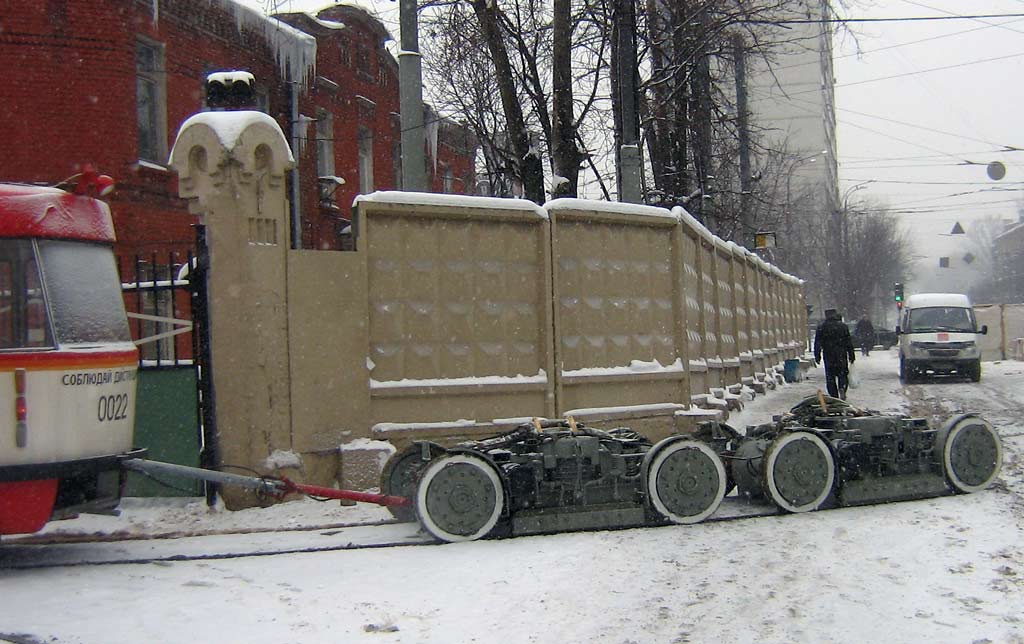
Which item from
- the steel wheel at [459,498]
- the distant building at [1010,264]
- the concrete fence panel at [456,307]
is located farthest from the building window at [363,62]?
the distant building at [1010,264]

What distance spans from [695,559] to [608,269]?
4.74 m

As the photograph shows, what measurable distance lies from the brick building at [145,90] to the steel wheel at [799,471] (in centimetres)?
606

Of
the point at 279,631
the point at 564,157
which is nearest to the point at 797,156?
the point at 564,157

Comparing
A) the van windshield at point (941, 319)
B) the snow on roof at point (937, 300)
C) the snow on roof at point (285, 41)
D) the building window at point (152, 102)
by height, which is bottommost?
the van windshield at point (941, 319)

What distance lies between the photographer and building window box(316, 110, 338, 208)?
2223 centimetres

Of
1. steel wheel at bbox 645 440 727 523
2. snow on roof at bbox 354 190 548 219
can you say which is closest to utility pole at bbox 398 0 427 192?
snow on roof at bbox 354 190 548 219

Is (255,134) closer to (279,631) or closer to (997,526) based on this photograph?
(279,631)

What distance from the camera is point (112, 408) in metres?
6.71

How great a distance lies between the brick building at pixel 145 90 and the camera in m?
14.6

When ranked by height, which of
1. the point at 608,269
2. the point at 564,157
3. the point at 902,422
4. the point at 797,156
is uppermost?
the point at 797,156

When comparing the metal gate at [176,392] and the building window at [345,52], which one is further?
the building window at [345,52]

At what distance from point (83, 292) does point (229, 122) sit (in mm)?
2303

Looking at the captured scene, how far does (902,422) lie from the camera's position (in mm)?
8148

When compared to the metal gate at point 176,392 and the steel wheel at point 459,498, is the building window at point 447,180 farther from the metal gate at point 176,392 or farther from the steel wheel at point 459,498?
the steel wheel at point 459,498
